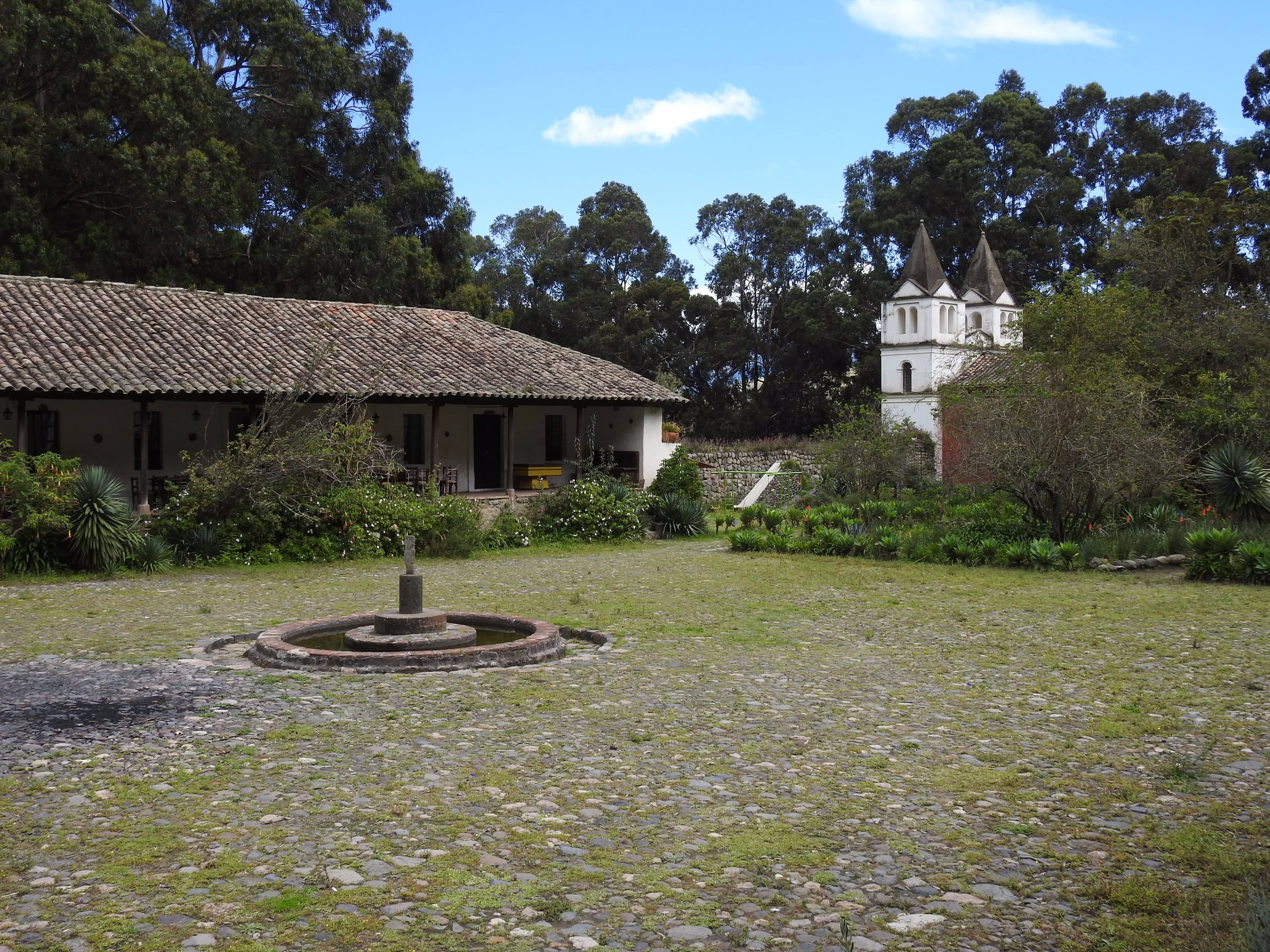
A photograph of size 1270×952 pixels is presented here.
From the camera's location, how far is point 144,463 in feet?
63.3

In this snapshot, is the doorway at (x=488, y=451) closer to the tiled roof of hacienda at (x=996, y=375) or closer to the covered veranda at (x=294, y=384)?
the covered veranda at (x=294, y=384)

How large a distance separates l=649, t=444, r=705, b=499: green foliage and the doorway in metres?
3.68

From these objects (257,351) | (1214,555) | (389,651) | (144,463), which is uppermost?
(257,351)

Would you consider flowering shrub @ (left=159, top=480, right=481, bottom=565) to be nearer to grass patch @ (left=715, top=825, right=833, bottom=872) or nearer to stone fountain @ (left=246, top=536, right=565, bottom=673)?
stone fountain @ (left=246, top=536, right=565, bottom=673)

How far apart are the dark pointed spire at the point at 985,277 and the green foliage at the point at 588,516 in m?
27.0

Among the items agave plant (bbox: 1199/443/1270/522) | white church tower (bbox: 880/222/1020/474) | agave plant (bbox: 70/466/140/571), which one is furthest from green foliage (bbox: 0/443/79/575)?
white church tower (bbox: 880/222/1020/474)

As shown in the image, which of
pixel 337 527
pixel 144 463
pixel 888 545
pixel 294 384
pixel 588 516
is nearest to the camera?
pixel 888 545

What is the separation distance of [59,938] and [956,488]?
1934 centimetres

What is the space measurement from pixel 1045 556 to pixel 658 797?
11548 mm

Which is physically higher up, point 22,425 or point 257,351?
point 257,351

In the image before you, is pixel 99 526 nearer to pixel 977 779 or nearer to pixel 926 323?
pixel 977 779

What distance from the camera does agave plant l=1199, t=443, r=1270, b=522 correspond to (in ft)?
56.6

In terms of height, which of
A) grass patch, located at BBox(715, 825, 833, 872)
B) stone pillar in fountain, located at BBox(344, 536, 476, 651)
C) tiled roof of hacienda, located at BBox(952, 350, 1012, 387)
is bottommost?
grass patch, located at BBox(715, 825, 833, 872)

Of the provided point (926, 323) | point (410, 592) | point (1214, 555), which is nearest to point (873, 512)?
point (1214, 555)
